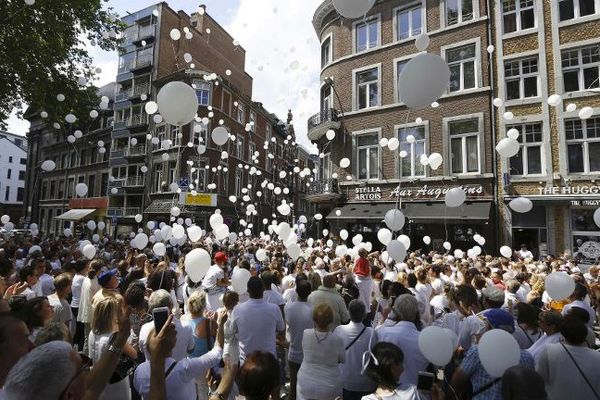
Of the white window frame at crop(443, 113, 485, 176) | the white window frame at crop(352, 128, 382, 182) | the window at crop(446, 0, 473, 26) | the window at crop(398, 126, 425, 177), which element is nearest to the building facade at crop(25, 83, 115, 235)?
the white window frame at crop(352, 128, 382, 182)

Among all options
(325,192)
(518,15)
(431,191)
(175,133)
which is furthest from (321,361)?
(175,133)

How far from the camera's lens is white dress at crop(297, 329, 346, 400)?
3064 millimetres

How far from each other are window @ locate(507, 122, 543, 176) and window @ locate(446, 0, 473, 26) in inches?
219

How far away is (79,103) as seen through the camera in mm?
11352

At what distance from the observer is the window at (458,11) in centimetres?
1581

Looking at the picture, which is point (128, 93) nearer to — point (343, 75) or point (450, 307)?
point (343, 75)

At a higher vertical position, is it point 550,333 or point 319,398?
point 550,333

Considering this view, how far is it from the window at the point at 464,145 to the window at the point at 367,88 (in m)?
4.12

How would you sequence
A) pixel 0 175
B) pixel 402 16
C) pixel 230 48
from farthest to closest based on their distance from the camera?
pixel 0 175, pixel 230 48, pixel 402 16

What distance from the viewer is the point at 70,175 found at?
3697cm

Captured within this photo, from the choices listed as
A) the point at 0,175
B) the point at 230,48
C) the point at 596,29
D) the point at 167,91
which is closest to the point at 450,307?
the point at 167,91

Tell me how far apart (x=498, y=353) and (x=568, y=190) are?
13724 millimetres

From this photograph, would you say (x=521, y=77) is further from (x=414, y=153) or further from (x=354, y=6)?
(x=354, y=6)

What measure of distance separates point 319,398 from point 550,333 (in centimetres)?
208
